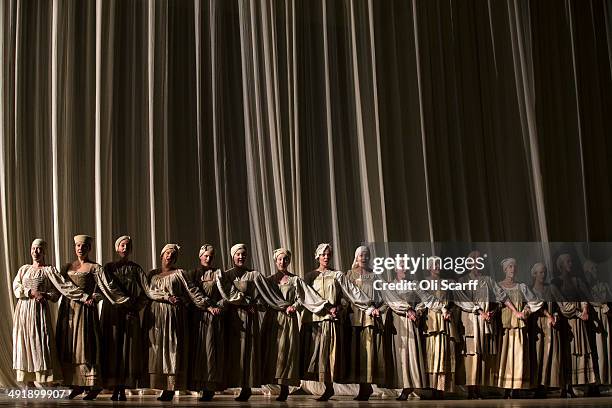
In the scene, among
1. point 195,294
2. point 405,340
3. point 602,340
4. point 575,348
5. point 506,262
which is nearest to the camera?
point 195,294

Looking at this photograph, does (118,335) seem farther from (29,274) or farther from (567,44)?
(567,44)

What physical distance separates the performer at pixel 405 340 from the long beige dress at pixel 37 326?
2.74 metres

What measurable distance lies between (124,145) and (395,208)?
281 centimetres

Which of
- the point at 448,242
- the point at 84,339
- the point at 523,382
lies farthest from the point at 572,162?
the point at 84,339

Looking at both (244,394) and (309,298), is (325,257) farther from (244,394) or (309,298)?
(244,394)

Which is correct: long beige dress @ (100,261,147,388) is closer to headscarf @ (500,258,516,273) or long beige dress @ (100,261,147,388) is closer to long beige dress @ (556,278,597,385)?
headscarf @ (500,258,516,273)

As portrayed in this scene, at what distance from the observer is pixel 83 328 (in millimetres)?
7461

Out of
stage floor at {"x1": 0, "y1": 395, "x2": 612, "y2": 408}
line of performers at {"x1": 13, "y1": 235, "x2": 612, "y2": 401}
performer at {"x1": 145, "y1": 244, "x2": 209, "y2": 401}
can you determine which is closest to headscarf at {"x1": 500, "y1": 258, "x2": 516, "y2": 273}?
line of performers at {"x1": 13, "y1": 235, "x2": 612, "y2": 401}

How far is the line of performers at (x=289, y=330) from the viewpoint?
7.50 meters

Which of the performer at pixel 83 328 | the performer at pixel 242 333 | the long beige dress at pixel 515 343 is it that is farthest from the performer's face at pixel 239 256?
the long beige dress at pixel 515 343

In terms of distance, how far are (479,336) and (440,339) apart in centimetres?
41

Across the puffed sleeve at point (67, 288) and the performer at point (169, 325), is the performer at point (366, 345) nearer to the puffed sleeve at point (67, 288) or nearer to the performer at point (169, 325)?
the performer at point (169, 325)

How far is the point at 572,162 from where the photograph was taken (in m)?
10.1

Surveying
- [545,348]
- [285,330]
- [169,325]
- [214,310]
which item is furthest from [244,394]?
[545,348]
